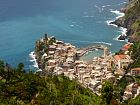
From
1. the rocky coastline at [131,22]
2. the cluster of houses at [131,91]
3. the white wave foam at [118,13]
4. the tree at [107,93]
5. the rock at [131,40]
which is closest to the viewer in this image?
the tree at [107,93]

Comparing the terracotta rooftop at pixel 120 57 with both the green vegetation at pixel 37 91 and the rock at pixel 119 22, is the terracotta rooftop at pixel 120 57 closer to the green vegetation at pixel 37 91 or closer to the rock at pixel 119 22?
the rock at pixel 119 22

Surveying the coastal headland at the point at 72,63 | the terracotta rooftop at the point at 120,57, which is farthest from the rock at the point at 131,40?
the terracotta rooftop at the point at 120,57

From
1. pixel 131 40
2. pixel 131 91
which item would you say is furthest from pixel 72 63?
pixel 131 40

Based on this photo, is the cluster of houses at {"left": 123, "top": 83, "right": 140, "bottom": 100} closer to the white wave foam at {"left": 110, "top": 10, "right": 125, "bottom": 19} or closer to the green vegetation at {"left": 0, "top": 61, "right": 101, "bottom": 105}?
the green vegetation at {"left": 0, "top": 61, "right": 101, "bottom": 105}

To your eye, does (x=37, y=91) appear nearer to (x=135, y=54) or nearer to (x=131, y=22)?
(x=135, y=54)

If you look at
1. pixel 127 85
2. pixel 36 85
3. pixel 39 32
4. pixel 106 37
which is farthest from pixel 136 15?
pixel 36 85

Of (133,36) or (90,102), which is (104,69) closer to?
(133,36)

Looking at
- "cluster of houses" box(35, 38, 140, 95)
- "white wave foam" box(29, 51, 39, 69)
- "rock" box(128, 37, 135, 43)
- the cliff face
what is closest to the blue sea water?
"white wave foam" box(29, 51, 39, 69)
